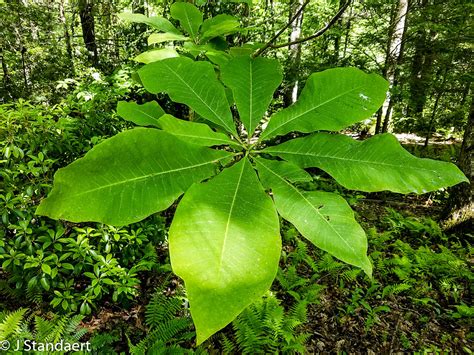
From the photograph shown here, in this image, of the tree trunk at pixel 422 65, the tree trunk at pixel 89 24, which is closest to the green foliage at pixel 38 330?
the tree trunk at pixel 422 65

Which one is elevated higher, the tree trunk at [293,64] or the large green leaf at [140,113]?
the large green leaf at [140,113]

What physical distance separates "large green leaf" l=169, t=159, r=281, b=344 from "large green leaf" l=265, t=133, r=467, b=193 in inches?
8.5

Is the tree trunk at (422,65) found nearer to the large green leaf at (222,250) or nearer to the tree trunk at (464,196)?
the tree trunk at (464,196)

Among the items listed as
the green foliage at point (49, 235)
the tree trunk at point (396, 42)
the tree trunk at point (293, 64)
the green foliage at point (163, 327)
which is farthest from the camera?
the tree trunk at point (293, 64)

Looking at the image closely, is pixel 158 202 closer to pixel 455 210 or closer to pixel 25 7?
pixel 455 210

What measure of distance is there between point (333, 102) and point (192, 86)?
1.24ft

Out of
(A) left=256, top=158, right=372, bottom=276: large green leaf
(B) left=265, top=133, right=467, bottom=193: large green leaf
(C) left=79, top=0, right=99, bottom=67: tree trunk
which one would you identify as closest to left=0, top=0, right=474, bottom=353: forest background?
(B) left=265, top=133, right=467, bottom=193: large green leaf

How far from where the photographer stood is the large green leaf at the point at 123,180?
56cm

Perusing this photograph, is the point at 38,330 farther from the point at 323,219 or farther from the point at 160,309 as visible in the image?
the point at 323,219

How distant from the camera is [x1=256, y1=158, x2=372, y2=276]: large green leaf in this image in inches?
22.5

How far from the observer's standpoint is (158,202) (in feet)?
1.95

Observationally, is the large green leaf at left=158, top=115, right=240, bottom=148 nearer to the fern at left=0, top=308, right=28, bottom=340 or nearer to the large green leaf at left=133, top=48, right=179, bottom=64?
the large green leaf at left=133, top=48, right=179, bottom=64

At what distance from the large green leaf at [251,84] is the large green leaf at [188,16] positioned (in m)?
0.49

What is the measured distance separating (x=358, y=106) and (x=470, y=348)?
165 inches
